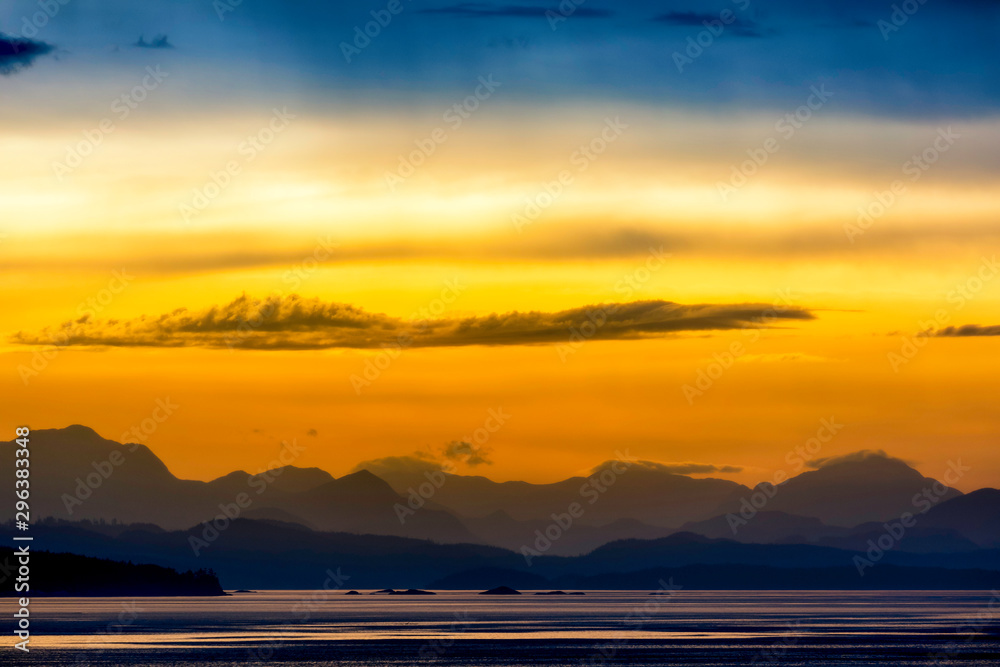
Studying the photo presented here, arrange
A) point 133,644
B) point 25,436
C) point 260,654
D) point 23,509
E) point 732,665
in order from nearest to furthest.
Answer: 1. point 23,509
2. point 25,436
3. point 732,665
4. point 260,654
5. point 133,644

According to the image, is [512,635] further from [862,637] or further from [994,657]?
[994,657]

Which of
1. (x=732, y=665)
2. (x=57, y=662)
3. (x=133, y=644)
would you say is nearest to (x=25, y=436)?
(x=57, y=662)

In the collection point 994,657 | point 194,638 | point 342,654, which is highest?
point 194,638

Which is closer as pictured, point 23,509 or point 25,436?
point 23,509

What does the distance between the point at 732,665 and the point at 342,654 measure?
46.9 m

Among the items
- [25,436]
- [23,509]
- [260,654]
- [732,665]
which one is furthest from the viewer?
[260,654]

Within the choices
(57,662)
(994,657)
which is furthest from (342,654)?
(994,657)

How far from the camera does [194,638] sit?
186500 millimetres

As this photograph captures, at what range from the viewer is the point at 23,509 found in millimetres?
98562

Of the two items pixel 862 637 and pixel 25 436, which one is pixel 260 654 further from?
pixel 862 637

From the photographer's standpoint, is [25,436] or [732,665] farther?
[732,665]

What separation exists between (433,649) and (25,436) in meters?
62.1

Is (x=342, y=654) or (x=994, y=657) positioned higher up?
(x=342, y=654)

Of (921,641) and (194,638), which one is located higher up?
(194,638)
